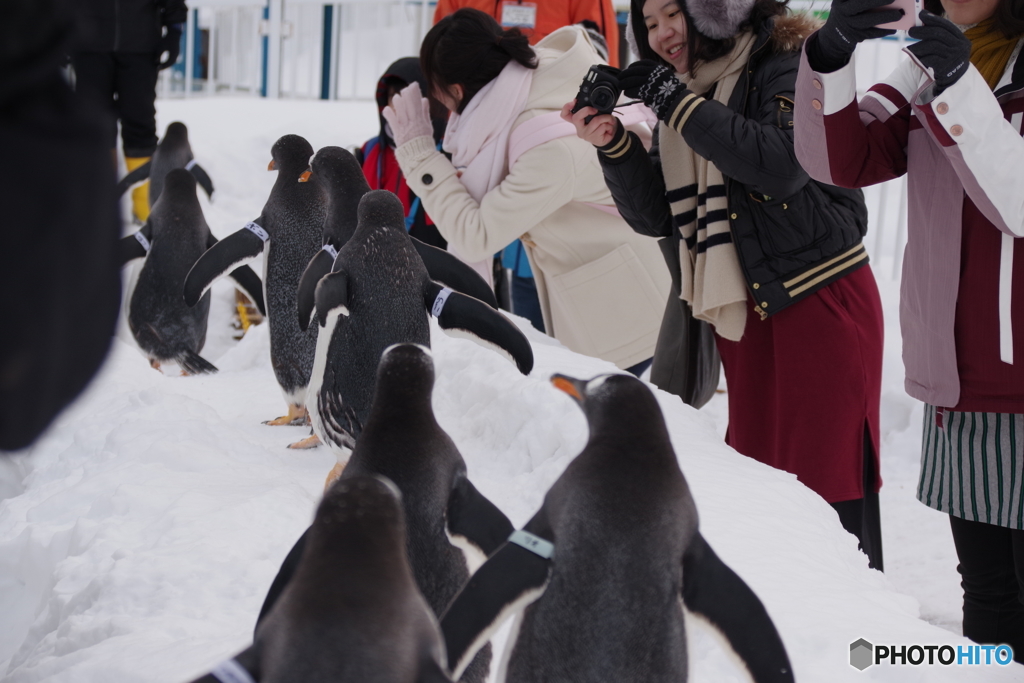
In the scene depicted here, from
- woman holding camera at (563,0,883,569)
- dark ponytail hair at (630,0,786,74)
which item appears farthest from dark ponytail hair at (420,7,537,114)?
dark ponytail hair at (630,0,786,74)

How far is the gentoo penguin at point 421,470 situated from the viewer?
109 cm

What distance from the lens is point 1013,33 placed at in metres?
1.27

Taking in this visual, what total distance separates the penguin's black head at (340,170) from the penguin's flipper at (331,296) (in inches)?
16.4

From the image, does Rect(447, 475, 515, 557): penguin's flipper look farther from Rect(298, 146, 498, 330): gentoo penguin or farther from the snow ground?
Rect(298, 146, 498, 330): gentoo penguin

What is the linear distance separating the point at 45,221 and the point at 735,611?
0.76 m

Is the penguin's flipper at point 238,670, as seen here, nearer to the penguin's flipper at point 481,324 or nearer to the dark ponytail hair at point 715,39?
the penguin's flipper at point 481,324

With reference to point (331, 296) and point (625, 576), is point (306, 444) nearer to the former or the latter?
point (331, 296)

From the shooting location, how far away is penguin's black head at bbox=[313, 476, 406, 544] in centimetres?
77

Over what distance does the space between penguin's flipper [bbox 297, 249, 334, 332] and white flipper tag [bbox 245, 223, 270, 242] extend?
0.52 meters

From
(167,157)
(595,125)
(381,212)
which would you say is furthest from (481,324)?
(167,157)

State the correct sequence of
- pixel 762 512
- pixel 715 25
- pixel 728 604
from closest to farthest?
pixel 728 604 → pixel 762 512 → pixel 715 25

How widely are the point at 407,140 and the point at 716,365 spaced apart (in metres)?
0.93

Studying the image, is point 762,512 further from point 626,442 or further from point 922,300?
point 626,442

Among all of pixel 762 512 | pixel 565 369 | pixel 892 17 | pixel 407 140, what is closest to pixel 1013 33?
pixel 892 17
